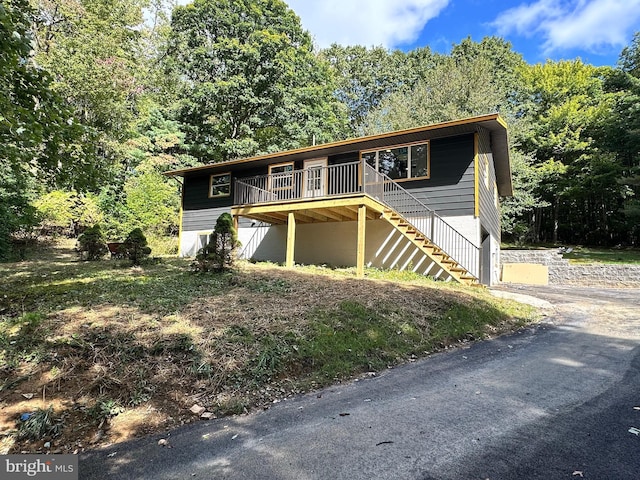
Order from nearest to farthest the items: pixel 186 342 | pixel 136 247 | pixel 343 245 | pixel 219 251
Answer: pixel 186 342
pixel 219 251
pixel 136 247
pixel 343 245

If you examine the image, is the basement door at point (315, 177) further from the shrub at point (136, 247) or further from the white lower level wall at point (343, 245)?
the shrub at point (136, 247)

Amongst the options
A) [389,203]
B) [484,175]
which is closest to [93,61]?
[389,203]

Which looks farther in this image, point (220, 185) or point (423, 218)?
point (220, 185)

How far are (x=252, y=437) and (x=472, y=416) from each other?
1839 mm

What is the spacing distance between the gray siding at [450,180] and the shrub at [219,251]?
6.09m

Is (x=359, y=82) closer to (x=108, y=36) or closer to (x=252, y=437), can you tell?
(x=108, y=36)

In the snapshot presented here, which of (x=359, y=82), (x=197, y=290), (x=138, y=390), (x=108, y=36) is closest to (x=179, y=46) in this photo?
(x=108, y=36)

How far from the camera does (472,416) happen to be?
9.85 ft

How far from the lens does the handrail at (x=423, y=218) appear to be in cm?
1006

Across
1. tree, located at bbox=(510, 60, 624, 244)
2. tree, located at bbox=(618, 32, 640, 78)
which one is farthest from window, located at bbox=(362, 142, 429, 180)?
tree, located at bbox=(618, 32, 640, 78)

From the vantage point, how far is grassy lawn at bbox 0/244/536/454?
3.13 meters

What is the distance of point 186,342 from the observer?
4191 millimetres

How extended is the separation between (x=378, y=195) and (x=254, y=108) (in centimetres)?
1534

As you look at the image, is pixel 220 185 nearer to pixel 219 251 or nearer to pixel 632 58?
pixel 219 251
